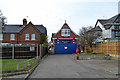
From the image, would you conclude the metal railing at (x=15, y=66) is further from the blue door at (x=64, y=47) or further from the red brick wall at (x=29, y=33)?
the red brick wall at (x=29, y=33)

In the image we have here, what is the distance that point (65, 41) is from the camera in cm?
3444

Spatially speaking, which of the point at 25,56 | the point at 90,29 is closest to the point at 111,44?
the point at 90,29

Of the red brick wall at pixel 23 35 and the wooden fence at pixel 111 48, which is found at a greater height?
the red brick wall at pixel 23 35

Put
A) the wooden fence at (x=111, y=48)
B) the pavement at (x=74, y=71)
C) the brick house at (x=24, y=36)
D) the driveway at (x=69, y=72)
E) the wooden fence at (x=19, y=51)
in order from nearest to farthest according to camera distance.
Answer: the driveway at (x=69, y=72) → the pavement at (x=74, y=71) → the wooden fence at (x=19, y=51) → the wooden fence at (x=111, y=48) → the brick house at (x=24, y=36)

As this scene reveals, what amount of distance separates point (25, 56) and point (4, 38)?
801 inches

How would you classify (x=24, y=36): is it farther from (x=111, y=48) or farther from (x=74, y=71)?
(x=74, y=71)

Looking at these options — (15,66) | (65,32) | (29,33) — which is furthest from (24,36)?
(15,66)

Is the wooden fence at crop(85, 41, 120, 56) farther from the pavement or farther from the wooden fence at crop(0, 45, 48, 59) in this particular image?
the wooden fence at crop(0, 45, 48, 59)

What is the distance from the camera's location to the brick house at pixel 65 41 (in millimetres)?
33281

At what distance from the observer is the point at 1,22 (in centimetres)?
1748

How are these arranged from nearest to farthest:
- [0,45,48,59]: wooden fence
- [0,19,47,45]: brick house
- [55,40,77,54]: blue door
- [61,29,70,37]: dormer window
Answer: [0,45,48,59]: wooden fence → [55,40,77,54]: blue door → [61,29,70,37]: dormer window → [0,19,47,45]: brick house

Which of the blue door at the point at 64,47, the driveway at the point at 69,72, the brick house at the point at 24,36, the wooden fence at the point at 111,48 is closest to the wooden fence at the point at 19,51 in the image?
the driveway at the point at 69,72

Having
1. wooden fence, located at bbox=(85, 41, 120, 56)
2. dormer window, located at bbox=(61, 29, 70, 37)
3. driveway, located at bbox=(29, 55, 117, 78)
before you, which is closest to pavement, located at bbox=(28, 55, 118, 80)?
driveway, located at bbox=(29, 55, 117, 78)

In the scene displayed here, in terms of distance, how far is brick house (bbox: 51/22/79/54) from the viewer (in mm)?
33281
